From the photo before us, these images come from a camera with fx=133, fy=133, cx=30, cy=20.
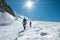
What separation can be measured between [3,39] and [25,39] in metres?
2.30

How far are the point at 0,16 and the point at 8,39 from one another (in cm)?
2721

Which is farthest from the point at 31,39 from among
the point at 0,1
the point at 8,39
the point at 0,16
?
the point at 0,1

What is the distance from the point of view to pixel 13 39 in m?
12.4

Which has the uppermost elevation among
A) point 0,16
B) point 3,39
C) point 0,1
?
point 0,1

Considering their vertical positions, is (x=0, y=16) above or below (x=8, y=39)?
above

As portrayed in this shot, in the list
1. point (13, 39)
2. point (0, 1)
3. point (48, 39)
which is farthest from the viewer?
point (0, 1)

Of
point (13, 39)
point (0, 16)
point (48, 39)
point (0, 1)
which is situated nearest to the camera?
point (48, 39)

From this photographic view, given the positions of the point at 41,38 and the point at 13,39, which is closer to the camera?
the point at 41,38

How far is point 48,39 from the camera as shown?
11.3 m

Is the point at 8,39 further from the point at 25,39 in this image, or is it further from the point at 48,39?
the point at 48,39

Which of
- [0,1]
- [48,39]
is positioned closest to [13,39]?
[48,39]

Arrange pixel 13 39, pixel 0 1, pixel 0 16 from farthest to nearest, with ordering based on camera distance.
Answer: pixel 0 1, pixel 0 16, pixel 13 39

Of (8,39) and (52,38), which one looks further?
(8,39)

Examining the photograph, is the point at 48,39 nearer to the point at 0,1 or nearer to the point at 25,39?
the point at 25,39
